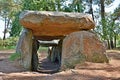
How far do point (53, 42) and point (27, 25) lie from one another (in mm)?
4670

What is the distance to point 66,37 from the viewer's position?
→ 10484 mm

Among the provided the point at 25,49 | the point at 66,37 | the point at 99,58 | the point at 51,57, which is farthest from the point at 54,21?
the point at 51,57

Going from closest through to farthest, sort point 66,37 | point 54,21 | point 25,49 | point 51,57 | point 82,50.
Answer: point 82,50, point 66,37, point 54,21, point 25,49, point 51,57

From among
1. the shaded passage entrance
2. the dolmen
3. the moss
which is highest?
the dolmen

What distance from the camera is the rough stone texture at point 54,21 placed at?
1055 cm

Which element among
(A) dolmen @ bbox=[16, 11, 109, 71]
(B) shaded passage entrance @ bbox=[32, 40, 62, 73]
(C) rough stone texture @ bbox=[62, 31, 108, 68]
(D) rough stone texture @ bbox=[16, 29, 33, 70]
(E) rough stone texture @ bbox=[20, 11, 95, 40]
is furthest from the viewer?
(B) shaded passage entrance @ bbox=[32, 40, 62, 73]

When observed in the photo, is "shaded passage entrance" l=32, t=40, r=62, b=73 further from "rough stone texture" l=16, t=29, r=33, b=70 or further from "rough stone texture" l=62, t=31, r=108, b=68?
"rough stone texture" l=62, t=31, r=108, b=68

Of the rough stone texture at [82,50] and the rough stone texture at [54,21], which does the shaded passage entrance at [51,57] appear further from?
the rough stone texture at [82,50]

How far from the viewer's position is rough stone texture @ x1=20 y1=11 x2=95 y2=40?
Answer: 10555mm

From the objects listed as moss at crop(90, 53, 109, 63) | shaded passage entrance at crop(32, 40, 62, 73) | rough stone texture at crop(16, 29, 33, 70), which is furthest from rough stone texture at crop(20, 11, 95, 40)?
shaded passage entrance at crop(32, 40, 62, 73)

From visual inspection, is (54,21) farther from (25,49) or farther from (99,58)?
(99,58)

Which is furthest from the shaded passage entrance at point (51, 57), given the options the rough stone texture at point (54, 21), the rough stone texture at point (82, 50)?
the rough stone texture at point (82, 50)

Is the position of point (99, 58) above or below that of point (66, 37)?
below

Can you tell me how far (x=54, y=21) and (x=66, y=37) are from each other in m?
0.77
